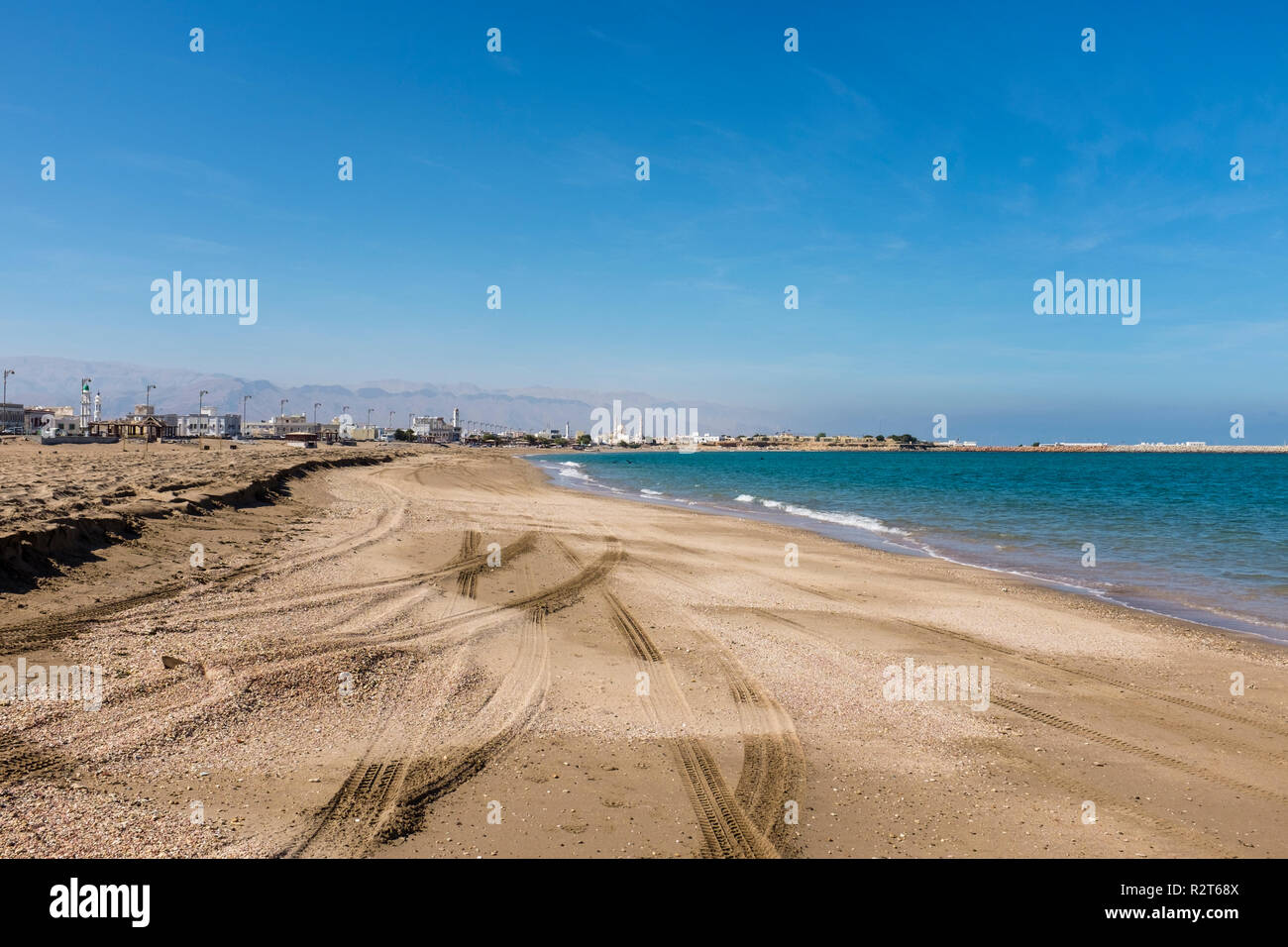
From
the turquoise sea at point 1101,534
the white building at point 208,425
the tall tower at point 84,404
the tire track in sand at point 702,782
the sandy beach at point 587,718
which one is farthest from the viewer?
the white building at point 208,425

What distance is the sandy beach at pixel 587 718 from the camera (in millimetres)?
5156

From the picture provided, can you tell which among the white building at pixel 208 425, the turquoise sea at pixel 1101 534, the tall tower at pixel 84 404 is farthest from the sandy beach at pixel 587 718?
the white building at pixel 208 425

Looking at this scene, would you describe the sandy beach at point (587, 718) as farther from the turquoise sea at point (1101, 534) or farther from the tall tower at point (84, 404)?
the tall tower at point (84, 404)

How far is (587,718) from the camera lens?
7328mm

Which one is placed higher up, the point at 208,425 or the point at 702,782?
the point at 208,425

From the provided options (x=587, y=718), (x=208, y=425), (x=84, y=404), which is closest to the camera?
(x=587, y=718)

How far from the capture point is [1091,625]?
1267cm

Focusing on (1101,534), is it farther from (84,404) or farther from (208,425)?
(208,425)

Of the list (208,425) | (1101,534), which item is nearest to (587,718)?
(1101,534)
